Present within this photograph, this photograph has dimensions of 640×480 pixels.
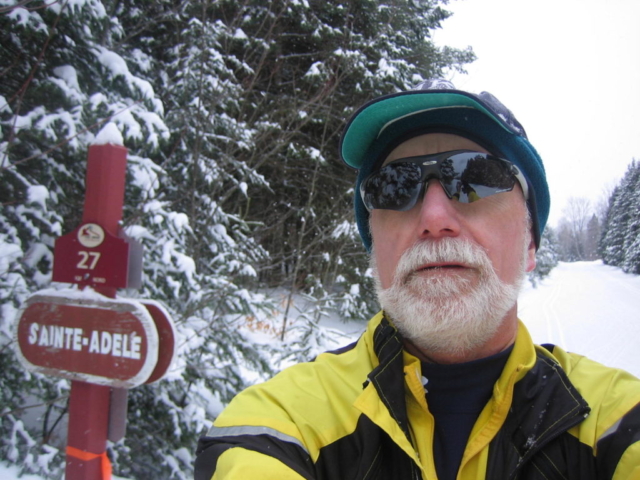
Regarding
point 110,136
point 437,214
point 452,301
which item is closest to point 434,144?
point 437,214

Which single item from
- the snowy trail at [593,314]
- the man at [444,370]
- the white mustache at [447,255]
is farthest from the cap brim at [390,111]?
the snowy trail at [593,314]

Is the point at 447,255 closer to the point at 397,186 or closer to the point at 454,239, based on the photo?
the point at 454,239

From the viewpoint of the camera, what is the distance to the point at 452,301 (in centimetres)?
120

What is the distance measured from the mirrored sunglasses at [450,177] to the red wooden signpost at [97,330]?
167cm

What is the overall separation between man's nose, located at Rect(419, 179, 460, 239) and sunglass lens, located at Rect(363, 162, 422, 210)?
0.04 metres

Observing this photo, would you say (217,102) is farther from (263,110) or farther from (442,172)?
(442,172)

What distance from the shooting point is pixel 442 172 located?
1.32 m

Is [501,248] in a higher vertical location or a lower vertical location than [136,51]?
lower

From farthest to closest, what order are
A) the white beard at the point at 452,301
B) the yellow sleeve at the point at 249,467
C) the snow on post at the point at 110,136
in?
the snow on post at the point at 110,136, the white beard at the point at 452,301, the yellow sleeve at the point at 249,467

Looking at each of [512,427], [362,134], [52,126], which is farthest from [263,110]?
[512,427]

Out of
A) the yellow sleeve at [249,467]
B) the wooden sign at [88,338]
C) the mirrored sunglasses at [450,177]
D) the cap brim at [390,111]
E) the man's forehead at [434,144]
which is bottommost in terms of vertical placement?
the wooden sign at [88,338]

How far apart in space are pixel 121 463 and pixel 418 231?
14.0 feet

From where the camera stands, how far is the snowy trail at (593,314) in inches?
92.4

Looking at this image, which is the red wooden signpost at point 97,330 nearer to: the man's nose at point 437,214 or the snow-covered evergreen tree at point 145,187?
the snow-covered evergreen tree at point 145,187
